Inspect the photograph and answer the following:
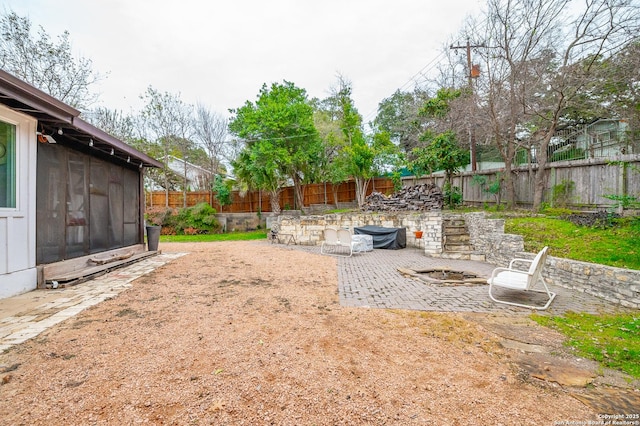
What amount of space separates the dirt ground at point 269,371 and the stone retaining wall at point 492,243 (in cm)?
246

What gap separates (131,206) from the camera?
7.27m

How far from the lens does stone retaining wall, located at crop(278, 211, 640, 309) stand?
3.83m

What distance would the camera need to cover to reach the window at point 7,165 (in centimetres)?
386

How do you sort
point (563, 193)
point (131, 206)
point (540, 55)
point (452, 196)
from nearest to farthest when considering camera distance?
Answer: 1. point (131, 206)
2. point (540, 55)
3. point (563, 193)
4. point (452, 196)

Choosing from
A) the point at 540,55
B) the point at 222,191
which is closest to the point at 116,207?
A: the point at 222,191

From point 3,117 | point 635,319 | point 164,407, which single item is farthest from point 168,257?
point 635,319

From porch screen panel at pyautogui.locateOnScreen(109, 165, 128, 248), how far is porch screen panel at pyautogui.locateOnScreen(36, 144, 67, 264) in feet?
4.79

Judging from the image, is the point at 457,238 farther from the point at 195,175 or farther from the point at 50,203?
the point at 195,175

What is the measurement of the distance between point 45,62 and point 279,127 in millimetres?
9067

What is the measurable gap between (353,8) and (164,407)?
492 inches

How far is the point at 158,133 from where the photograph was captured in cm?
1808

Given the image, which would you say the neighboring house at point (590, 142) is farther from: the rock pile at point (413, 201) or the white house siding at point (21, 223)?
the white house siding at point (21, 223)

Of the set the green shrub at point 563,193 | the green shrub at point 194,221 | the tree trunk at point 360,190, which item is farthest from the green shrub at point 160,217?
the green shrub at point 563,193

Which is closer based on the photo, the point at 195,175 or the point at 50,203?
the point at 50,203
